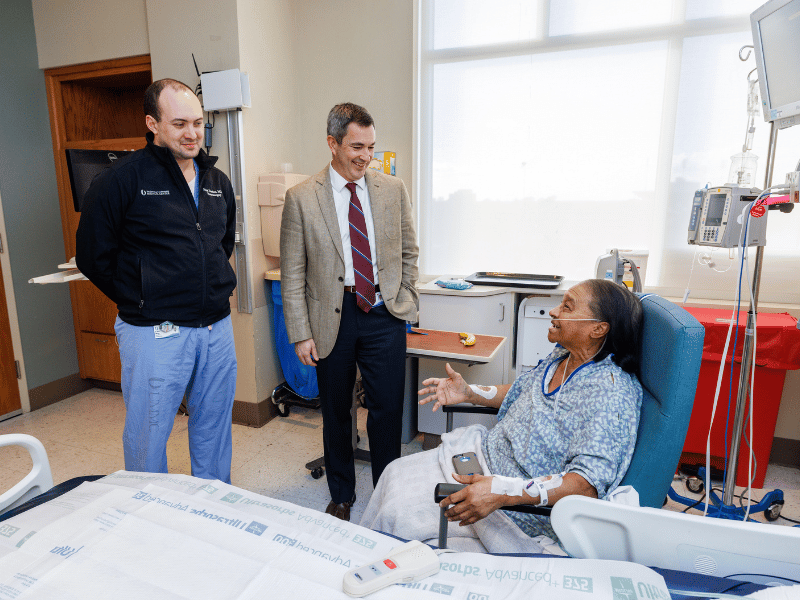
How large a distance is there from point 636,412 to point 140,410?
1643 millimetres

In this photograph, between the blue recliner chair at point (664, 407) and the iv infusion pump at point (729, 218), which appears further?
the iv infusion pump at point (729, 218)

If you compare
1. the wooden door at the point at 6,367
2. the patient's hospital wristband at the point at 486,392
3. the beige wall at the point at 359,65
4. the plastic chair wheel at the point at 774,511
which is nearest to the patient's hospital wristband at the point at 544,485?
the patient's hospital wristband at the point at 486,392

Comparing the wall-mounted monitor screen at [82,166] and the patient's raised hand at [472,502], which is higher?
the wall-mounted monitor screen at [82,166]

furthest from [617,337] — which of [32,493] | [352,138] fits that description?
[32,493]

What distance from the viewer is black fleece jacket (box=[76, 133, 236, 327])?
67.3 inches

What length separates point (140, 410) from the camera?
178cm

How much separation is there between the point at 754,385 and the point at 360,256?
191 cm

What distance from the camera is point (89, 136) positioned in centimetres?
355

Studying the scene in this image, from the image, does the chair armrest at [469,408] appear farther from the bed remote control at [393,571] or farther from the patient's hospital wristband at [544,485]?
the bed remote control at [393,571]

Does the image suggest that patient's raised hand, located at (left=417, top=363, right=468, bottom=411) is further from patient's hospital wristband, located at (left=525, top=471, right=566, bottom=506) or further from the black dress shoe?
the black dress shoe

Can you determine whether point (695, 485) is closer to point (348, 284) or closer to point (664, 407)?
point (664, 407)

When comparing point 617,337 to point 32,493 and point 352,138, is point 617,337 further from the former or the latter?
point 32,493

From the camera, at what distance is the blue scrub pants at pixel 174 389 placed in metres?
1.76

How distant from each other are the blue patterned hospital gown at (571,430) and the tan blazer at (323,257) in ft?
2.51
